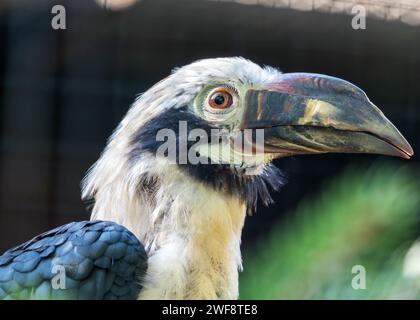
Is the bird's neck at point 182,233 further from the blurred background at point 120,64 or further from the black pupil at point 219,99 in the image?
the blurred background at point 120,64

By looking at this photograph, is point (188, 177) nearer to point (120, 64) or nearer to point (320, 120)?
point (320, 120)

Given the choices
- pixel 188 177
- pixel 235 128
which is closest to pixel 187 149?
pixel 188 177

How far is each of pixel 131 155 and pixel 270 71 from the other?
741 millimetres

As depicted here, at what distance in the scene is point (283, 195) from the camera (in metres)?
7.01

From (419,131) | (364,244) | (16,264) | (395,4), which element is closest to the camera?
(16,264)

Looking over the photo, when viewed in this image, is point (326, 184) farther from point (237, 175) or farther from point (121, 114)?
point (237, 175)

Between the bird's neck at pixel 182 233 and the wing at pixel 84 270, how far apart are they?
8cm

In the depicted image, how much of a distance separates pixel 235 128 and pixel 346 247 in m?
2.34

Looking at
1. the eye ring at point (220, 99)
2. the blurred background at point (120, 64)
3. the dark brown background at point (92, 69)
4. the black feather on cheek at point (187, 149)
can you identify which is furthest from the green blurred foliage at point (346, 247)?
the eye ring at point (220, 99)

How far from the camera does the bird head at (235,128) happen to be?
129 inches

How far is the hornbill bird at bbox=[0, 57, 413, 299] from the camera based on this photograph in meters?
3.09

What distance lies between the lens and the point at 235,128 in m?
3.37

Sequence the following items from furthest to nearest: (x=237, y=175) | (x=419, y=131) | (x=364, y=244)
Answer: (x=419, y=131) < (x=364, y=244) < (x=237, y=175)

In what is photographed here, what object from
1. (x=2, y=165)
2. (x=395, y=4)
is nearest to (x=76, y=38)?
(x=2, y=165)
